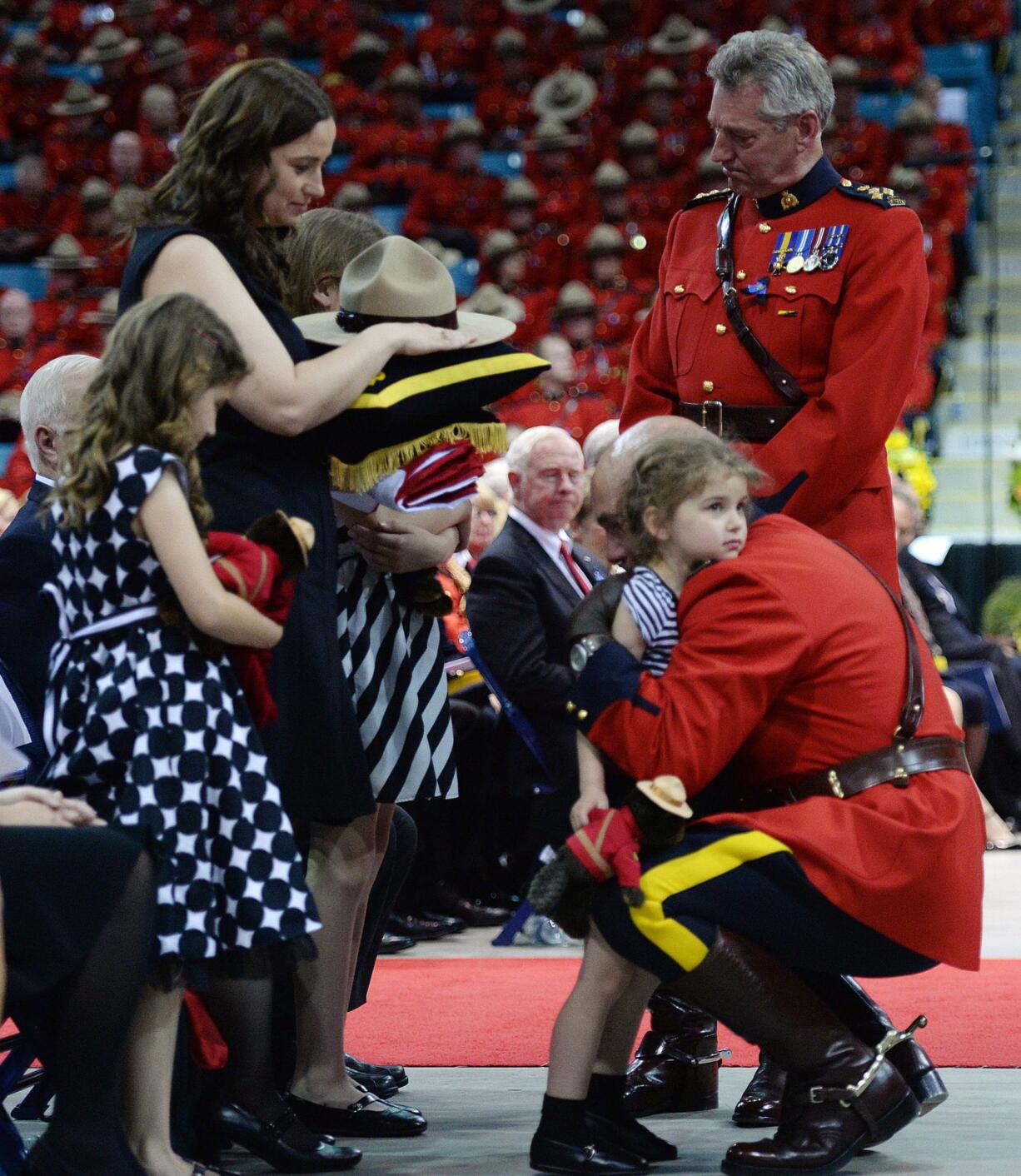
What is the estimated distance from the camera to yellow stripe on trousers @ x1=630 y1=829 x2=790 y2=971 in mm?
2576

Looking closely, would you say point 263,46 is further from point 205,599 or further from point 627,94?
point 205,599

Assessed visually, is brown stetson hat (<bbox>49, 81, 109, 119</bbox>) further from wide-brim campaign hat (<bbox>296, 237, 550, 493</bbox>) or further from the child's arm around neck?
the child's arm around neck

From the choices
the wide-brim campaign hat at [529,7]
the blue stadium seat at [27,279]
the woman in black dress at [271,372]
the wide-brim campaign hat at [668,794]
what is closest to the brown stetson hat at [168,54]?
the blue stadium seat at [27,279]

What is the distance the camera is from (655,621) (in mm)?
2736

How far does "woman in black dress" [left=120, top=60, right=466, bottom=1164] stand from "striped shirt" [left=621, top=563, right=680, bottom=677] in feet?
1.46

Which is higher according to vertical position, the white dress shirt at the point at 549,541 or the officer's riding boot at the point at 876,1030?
the white dress shirt at the point at 549,541

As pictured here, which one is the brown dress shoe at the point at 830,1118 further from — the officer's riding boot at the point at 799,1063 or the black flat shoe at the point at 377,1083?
the black flat shoe at the point at 377,1083

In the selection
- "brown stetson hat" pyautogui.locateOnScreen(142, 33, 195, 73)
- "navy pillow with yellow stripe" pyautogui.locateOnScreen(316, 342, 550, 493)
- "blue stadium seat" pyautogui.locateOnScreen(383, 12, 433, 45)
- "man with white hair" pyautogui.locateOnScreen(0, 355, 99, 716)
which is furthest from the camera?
"blue stadium seat" pyautogui.locateOnScreen(383, 12, 433, 45)

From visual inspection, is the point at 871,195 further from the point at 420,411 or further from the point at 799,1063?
the point at 799,1063

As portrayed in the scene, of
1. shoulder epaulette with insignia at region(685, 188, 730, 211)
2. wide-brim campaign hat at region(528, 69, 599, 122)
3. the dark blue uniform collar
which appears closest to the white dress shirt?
shoulder epaulette with insignia at region(685, 188, 730, 211)

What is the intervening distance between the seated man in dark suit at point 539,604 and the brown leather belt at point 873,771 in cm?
222

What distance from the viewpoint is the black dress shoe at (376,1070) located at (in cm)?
329

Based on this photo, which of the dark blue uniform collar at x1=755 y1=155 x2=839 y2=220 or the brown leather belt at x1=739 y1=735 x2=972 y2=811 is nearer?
the brown leather belt at x1=739 y1=735 x2=972 y2=811

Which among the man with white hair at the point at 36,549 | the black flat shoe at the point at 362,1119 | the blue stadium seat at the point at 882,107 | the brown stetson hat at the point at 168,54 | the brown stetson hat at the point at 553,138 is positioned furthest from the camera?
the brown stetson hat at the point at 168,54
